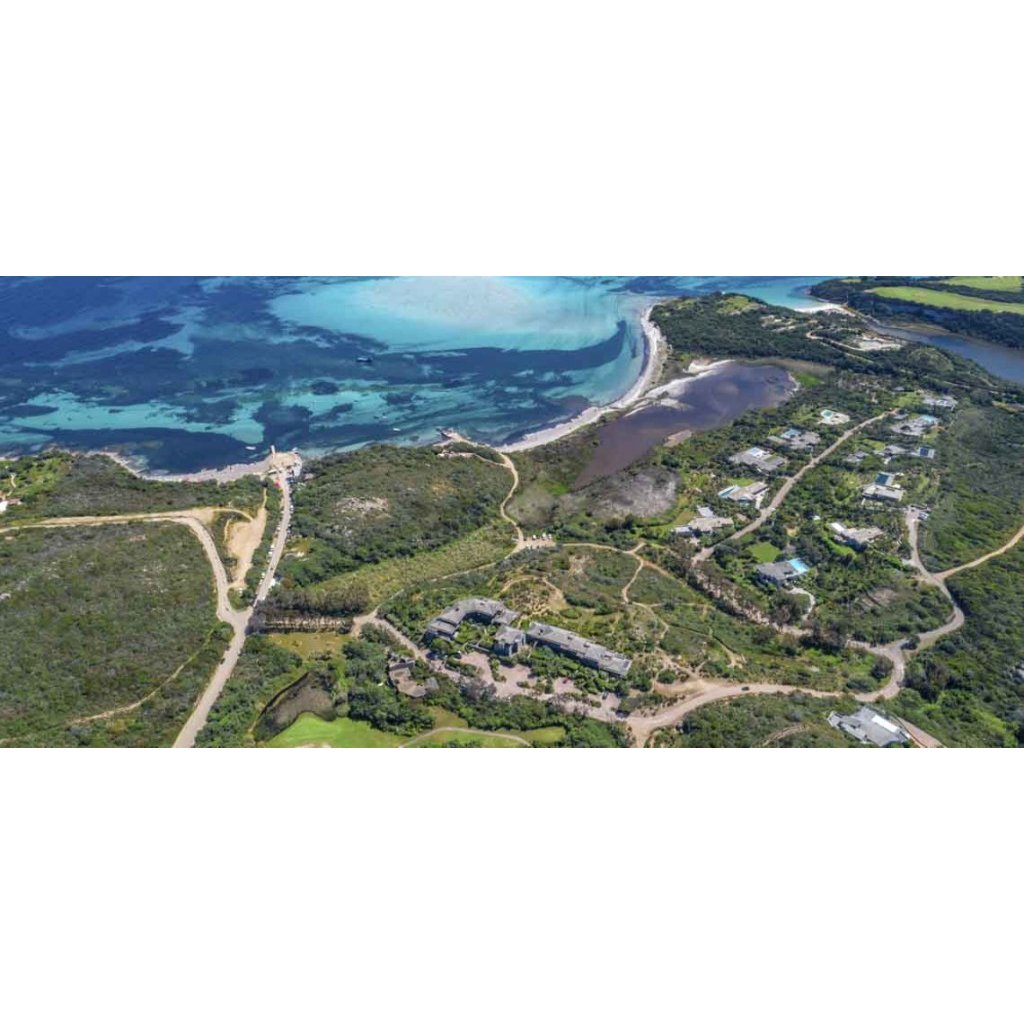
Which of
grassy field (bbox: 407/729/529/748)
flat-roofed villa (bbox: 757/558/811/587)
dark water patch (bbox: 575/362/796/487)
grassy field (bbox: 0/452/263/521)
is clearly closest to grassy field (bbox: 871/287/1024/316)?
dark water patch (bbox: 575/362/796/487)

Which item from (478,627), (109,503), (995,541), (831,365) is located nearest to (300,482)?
(109,503)

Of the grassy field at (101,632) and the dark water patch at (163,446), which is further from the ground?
the dark water patch at (163,446)

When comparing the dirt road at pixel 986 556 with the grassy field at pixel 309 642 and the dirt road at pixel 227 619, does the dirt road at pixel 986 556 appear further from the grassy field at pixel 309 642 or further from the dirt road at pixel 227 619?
the dirt road at pixel 227 619

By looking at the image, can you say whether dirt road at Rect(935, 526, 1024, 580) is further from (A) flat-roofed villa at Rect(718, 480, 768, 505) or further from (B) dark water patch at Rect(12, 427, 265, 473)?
(B) dark water patch at Rect(12, 427, 265, 473)

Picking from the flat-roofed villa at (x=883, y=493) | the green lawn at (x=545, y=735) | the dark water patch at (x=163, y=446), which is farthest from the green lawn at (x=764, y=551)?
the dark water patch at (x=163, y=446)

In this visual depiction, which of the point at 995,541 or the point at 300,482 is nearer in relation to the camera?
the point at 995,541

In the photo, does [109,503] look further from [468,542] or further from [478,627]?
[478,627]
